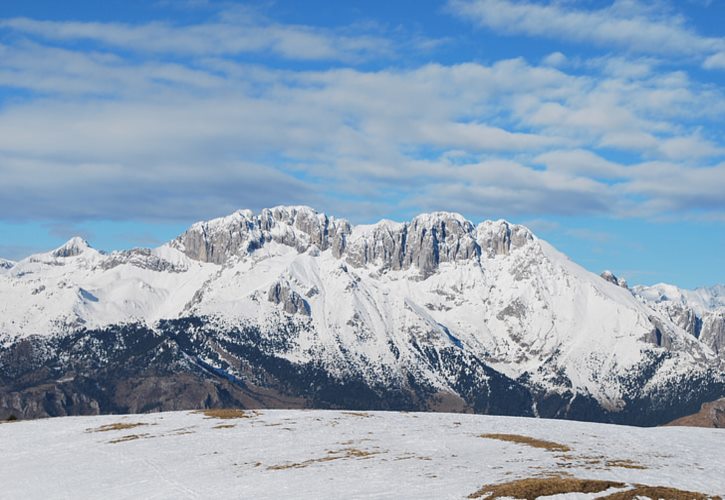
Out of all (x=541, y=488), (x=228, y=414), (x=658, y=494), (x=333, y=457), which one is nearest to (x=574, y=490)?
(x=541, y=488)

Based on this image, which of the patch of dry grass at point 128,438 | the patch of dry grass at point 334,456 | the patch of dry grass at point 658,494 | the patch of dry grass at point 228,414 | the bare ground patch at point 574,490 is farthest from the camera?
the patch of dry grass at point 228,414

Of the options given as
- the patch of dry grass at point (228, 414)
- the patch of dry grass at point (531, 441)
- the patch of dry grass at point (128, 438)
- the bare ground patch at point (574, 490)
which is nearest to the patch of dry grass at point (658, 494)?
the bare ground patch at point (574, 490)

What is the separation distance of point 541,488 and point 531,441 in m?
30.0

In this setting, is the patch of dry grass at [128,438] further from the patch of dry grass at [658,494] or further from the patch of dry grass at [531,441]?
the patch of dry grass at [658,494]

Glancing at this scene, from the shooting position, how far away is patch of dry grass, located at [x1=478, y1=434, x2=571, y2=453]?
88469 millimetres

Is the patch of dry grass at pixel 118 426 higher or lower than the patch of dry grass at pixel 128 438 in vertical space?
higher

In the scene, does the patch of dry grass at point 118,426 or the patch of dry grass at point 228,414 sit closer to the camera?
the patch of dry grass at point 118,426

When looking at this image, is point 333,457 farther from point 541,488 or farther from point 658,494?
point 658,494

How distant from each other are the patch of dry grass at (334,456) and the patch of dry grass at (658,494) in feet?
94.2

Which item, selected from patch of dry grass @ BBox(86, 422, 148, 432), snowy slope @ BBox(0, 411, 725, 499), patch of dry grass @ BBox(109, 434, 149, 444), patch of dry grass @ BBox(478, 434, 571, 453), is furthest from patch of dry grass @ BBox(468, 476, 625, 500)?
patch of dry grass @ BBox(86, 422, 148, 432)

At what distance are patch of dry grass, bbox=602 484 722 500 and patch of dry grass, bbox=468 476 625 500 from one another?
184 cm

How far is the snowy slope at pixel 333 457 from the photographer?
235 ft

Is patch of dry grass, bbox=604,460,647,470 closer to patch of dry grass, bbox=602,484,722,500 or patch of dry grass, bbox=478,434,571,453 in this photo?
patch of dry grass, bbox=478,434,571,453

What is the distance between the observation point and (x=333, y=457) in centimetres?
8650
